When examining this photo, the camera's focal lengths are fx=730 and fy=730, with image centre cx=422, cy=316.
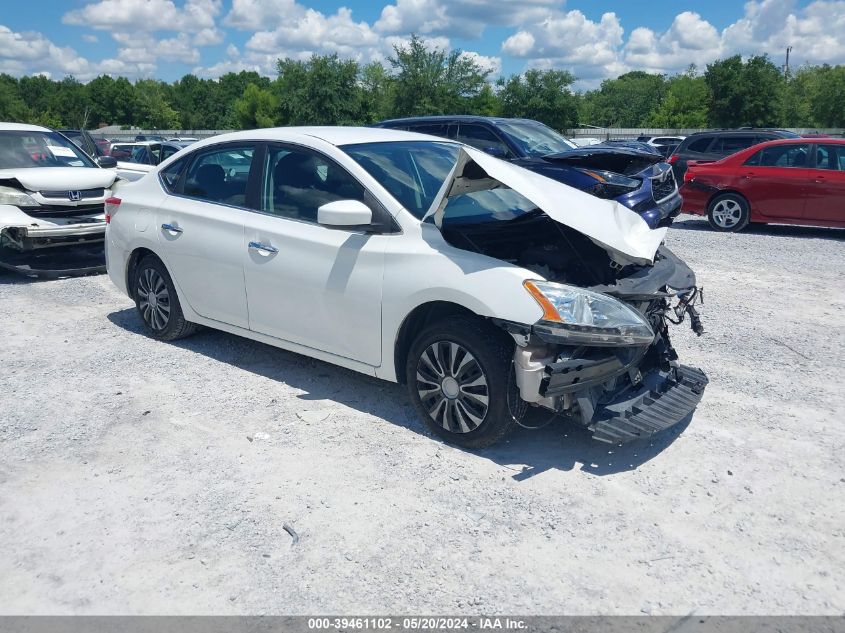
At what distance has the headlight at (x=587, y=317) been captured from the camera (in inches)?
154

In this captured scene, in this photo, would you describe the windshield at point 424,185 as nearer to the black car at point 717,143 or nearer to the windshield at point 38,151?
the windshield at point 38,151

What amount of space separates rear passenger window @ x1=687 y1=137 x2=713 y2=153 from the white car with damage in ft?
40.4

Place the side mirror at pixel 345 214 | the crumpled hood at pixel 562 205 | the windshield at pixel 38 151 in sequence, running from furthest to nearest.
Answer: the windshield at pixel 38 151 < the side mirror at pixel 345 214 < the crumpled hood at pixel 562 205

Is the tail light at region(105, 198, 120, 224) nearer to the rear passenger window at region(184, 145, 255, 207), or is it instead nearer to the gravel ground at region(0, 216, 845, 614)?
the rear passenger window at region(184, 145, 255, 207)

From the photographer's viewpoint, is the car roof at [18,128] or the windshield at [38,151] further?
the car roof at [18,128]

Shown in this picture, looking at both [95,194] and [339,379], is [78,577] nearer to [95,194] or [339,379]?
[339,379]

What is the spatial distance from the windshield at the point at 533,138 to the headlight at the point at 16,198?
638 cm

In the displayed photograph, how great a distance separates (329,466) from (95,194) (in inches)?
261

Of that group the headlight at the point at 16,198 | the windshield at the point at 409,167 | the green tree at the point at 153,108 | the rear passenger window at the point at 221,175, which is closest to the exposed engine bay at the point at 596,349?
the windshield at the point at 409,167

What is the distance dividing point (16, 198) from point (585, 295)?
7440 mm

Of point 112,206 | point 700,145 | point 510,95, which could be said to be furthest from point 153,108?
point 112,206

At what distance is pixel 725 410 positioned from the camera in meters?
4.95

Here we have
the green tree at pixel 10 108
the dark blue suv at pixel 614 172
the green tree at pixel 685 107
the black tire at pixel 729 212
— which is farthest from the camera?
the green tree at pixel 10 108

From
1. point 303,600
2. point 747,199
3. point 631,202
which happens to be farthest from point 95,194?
point 747,199
